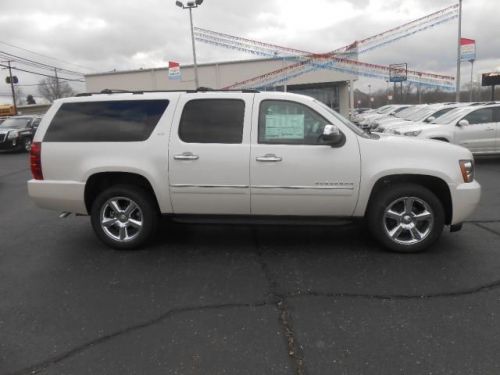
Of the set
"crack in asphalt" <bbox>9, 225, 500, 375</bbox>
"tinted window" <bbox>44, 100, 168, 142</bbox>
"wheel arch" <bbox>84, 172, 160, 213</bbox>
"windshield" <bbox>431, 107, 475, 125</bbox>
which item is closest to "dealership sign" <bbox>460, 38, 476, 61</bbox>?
"windshield" <bbox>431, 107, 475, 125</bbox>

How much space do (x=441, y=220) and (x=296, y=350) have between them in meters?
2.57

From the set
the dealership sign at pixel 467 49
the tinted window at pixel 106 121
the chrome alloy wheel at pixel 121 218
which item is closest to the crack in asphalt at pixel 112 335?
the chrome alloy wheel at pixel 121 218

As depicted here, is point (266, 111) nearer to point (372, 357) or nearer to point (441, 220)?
point (441, 220)

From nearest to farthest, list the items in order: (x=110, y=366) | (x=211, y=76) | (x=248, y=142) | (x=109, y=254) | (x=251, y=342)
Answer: (x=110, y=366), (x=251, y=342), (x=248, y=142), (x=109, y=254), (x=211, y=76)

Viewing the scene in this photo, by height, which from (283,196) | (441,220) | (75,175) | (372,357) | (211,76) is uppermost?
(211,76)

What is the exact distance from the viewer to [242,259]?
189 inches

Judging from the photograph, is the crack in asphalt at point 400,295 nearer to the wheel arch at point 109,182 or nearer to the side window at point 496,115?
the wheel arch at point 109,182

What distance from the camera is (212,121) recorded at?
190 inches

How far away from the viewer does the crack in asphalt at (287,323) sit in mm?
2881

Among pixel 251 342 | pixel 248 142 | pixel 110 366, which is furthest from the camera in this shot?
pixel 248 142

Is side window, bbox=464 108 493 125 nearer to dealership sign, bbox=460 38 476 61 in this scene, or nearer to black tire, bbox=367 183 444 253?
black tire, bbox=367 183 444 253

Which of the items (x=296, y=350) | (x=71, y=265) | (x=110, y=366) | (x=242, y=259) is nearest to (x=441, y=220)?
(x=242, y=259)

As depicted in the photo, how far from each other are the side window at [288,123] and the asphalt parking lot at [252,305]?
1299 millimetres

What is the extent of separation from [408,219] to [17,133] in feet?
63.3
